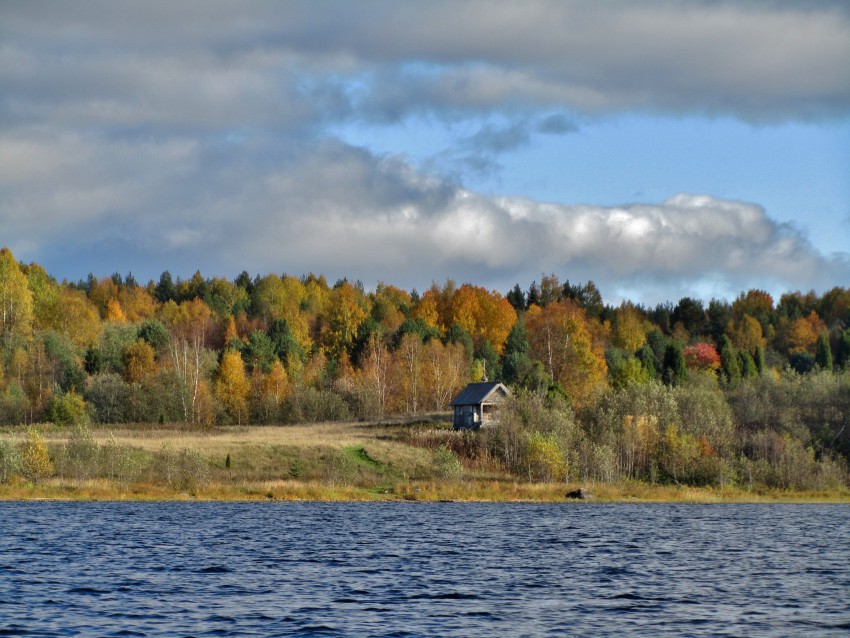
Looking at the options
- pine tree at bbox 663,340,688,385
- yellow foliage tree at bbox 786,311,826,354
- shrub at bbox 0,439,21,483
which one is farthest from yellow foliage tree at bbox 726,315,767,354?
shrub at bbox 0,439,21,483

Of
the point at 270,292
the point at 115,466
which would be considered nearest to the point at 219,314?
the point at 270,292

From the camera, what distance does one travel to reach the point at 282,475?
8888 cm

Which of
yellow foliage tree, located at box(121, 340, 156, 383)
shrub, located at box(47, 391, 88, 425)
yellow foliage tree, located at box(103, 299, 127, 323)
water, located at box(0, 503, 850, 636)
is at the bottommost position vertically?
water, located at box(0, 503, 850, 636)

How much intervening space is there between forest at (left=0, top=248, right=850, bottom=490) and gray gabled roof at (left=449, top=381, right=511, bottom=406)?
353 centimetres

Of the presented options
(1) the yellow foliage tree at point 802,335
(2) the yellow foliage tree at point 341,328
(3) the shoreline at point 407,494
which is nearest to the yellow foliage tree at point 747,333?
(1) the yellow foliage tree at point 802,335

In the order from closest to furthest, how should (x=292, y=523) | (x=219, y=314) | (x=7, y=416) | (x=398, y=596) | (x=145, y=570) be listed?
(x=398, y=596) → (x=145, y=570) → (x=292, y=523) → (x=7, y=416) → (x=219, y=314)

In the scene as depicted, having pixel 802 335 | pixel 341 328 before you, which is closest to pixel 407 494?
pixel 341 328

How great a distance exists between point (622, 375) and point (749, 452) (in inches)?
1049

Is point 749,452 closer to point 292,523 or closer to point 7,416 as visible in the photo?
point 292,523

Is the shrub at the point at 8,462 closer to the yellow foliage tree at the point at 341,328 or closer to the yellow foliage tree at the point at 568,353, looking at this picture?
the yellow foliage tree at the point at 568,353

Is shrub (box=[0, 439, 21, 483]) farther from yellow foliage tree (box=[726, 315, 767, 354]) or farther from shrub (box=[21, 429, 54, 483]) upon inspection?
yellow foliage tree (box=[726, 315, 767, 354])

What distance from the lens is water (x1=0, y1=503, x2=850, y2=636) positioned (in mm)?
28016

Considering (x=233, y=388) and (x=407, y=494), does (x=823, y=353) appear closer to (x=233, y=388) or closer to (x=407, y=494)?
(x=233, y=388)

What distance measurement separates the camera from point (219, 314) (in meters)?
186
